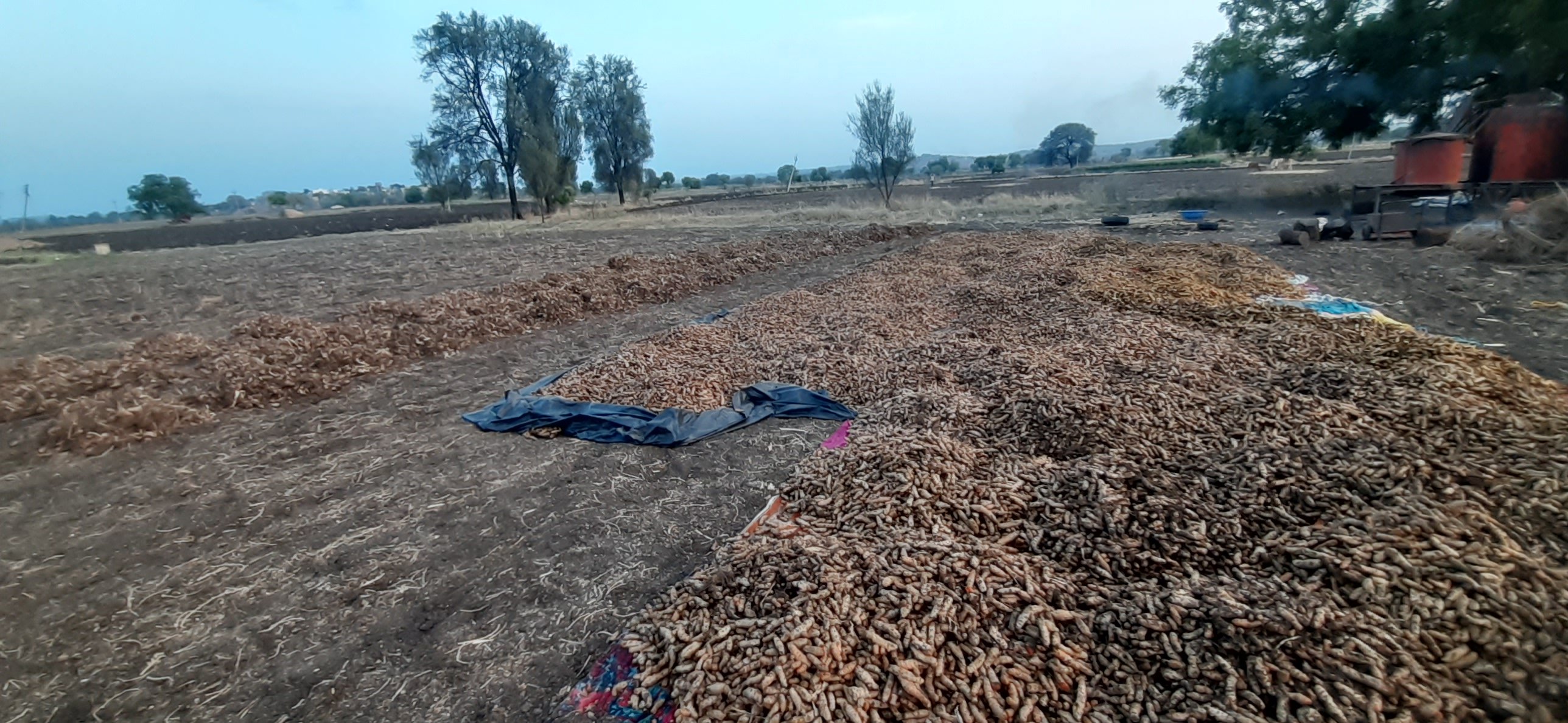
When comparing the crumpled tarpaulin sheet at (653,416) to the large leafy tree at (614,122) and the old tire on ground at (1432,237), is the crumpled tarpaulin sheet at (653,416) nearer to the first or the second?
the old tire on ground at (1432,237)

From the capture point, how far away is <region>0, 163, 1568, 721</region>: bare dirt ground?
325 cm

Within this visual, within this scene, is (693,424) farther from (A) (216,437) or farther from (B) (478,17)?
(B) (478,17)

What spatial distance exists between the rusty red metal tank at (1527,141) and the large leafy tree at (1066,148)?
7455cm

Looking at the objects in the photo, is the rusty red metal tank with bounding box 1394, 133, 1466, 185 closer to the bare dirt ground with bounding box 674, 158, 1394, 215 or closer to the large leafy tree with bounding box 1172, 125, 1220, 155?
the bare dirt ground with bounding box 674, 158, 1394, 215

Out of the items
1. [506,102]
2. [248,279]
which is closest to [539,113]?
[506,102]

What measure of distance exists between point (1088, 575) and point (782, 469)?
2.41m

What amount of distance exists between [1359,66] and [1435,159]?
5314 millimetres

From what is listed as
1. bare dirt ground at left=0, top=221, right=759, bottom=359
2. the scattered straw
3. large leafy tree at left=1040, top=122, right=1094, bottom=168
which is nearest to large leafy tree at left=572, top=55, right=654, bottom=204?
bare dirt ground at left=0, top=221, right=759, bottom=359

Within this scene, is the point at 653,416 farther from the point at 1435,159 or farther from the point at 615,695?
the point at 1435,159

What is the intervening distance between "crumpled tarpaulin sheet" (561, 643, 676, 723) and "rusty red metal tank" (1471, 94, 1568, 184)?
2234 cm

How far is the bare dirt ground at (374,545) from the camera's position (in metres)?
3.25

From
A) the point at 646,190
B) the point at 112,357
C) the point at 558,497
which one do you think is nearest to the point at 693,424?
the point at 558,497

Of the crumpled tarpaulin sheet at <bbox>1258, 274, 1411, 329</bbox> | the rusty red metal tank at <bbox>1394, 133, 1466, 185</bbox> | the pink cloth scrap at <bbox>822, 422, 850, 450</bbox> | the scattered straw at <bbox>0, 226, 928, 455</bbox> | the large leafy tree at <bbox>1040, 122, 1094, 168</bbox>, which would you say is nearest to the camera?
the pink cloth scrap at <bbox>822, 422, 850, 450</bbox>

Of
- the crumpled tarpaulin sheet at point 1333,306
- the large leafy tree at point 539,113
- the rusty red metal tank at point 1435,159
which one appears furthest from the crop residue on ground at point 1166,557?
the large leafy tree at point 539,113
